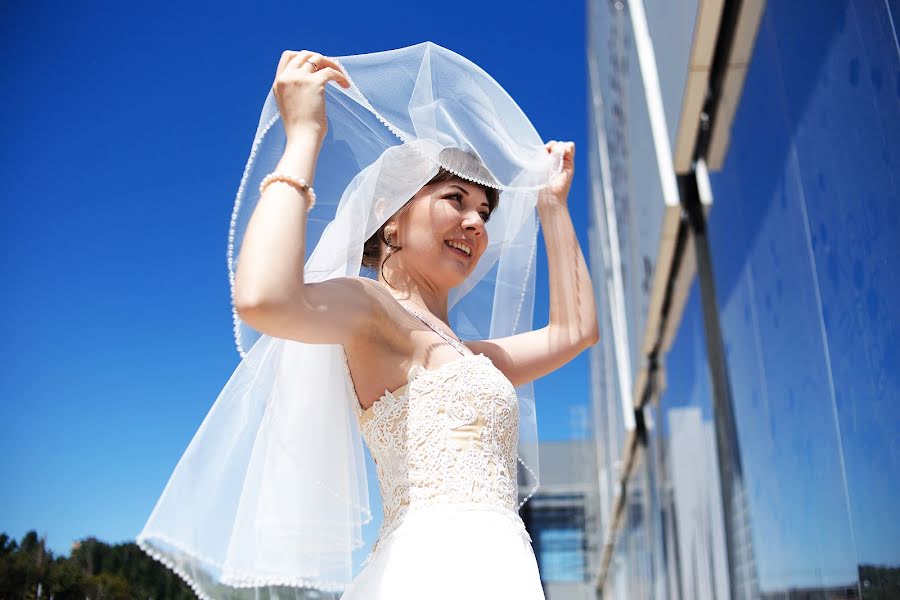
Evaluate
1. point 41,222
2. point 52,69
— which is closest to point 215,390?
point 41,222

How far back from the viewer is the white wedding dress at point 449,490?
1188 millimetres

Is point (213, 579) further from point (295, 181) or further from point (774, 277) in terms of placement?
point (774, 277)

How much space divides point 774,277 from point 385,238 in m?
1.51

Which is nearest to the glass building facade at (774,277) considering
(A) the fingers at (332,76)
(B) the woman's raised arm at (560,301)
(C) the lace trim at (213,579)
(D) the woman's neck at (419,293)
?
(B) the woman's raised arm at (560,301)

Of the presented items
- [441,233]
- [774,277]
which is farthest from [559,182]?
[774,277]

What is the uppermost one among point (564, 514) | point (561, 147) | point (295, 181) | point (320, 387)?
point (564, 514)

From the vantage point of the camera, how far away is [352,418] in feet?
4.59

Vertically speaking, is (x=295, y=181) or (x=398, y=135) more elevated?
(x=398, y=135)

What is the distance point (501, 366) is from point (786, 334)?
1.21 metres

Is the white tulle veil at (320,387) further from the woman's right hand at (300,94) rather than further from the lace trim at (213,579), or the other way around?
the woman's right hand at (300,94)

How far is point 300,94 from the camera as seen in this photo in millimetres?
1219

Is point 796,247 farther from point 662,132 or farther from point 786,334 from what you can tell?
point 662,132

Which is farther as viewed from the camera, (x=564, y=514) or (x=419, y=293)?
(x=564, y=514)

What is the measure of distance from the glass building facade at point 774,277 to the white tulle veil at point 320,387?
674mm
